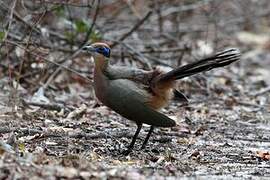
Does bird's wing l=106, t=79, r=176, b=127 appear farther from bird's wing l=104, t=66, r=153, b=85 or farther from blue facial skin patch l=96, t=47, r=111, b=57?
blue facial skin patch l=96, t=47, r=111, b=57

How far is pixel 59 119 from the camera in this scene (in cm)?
617

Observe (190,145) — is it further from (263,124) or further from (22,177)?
(22,177)

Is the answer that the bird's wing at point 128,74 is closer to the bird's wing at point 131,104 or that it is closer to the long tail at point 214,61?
the bird's wing at point 131,104

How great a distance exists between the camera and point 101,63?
4.91m

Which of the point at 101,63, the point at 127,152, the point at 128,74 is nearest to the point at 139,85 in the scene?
the point at 128,74

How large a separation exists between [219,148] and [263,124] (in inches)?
61.9

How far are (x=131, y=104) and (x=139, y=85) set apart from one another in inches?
7.5

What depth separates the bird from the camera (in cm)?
477

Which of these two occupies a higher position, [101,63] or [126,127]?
[101,63]

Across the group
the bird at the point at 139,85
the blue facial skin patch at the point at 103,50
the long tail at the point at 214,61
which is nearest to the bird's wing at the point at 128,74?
the bird at the point at 139,85

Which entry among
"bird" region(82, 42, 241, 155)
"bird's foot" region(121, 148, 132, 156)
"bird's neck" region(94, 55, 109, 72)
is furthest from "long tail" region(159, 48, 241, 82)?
"bird's foot" region(121, 148, 132, 156)

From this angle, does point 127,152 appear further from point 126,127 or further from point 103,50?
point 126,127

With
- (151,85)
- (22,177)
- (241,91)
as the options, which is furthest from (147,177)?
(241,91)

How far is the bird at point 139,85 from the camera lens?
477 cm
